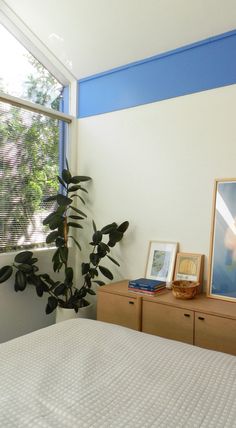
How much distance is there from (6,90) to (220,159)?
1757 millimetres

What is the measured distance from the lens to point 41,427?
962 millimetres

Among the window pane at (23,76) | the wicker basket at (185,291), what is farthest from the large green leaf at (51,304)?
the window pane at (23,76)

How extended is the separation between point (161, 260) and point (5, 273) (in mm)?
1205

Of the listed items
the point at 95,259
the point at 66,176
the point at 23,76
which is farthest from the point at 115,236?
the point at 23,76

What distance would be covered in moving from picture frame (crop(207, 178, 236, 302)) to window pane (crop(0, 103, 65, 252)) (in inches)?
59.8

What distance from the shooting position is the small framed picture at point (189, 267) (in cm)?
246

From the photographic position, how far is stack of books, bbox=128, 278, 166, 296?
2362 mm

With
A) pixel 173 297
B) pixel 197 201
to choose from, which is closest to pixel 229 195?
pixel 197 201

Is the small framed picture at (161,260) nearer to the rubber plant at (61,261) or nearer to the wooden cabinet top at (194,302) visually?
the wooden cabinet top at (194,302)

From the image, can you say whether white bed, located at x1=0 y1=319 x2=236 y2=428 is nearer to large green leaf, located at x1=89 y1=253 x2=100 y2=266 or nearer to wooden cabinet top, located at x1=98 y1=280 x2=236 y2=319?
wooden cabinet top, located at x1=98 y1=280 x2=236 y2=319

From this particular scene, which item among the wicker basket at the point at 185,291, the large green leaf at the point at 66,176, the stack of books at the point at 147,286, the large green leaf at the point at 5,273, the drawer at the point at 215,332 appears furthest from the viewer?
the large green leaf at the point at 66,176

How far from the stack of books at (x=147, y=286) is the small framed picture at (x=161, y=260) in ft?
0.41

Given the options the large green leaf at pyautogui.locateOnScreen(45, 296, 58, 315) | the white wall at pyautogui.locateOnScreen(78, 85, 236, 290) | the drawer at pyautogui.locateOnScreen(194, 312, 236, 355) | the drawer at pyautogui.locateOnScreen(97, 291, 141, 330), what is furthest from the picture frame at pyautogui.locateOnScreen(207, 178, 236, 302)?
the large green leaf at pyautogui.locateOnScreen(45, 296, 58, 315)

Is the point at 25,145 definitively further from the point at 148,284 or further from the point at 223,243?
the point at 223,243
